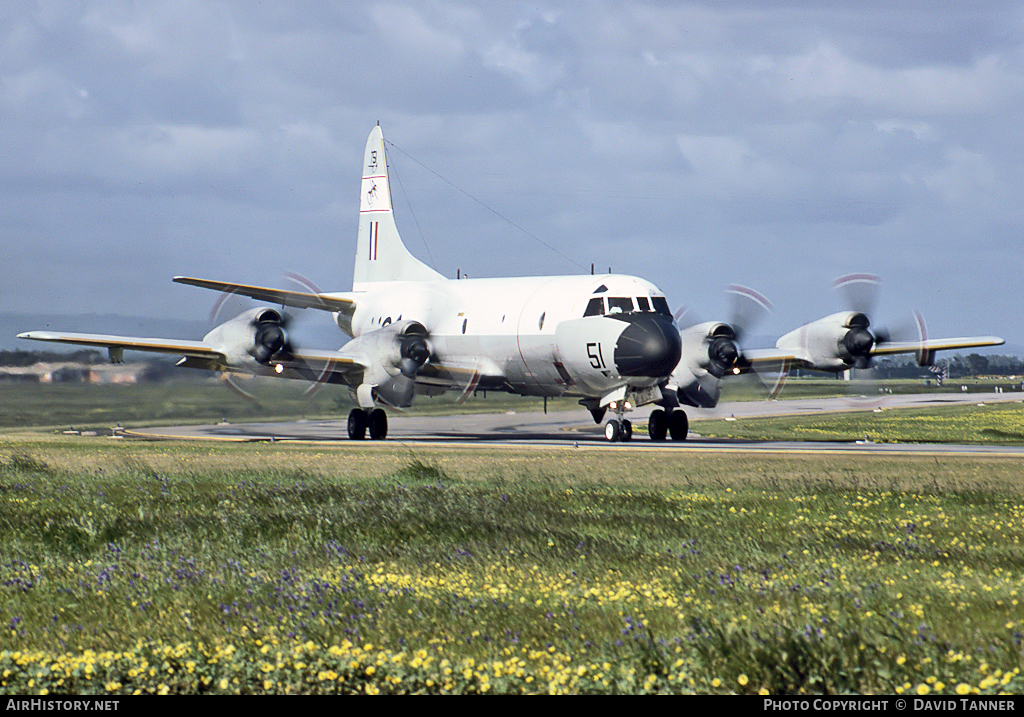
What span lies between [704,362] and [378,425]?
10.9 meters

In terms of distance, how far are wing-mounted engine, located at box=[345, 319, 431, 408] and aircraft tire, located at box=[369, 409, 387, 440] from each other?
401 millimetres

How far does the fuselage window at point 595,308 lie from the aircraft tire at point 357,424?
8.43m

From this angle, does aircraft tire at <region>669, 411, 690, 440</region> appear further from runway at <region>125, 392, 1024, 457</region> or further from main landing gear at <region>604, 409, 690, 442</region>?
runway at <region>125, 392, 1024, 457</region>

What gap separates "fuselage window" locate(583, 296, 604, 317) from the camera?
111 ft

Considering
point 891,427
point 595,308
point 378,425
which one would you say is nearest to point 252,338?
point 378,425

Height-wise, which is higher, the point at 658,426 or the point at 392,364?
the point at 392,364

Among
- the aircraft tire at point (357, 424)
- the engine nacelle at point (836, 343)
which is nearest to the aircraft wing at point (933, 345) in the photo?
the engine nacelle at point (836, 343)

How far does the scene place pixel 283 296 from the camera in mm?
37781

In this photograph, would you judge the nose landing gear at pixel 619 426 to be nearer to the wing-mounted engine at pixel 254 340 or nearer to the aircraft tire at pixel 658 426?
the aircraft tire at pixel 658 426

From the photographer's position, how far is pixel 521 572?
11789 millimetres

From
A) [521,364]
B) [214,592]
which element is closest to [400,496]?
[214,592]

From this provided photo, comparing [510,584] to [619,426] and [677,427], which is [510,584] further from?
[677,427]

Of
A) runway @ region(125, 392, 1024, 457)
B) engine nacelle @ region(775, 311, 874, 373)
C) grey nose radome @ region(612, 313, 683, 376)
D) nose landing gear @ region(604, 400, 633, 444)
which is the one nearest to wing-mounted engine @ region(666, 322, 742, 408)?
runway @ region(125, 392, 1024, 457)
